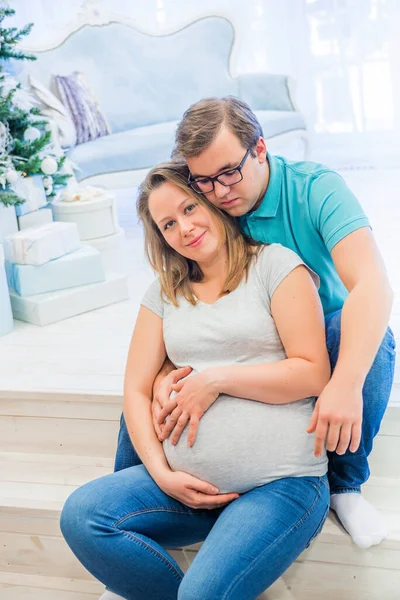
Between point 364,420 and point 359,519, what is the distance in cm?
21

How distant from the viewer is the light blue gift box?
2717 millimetres

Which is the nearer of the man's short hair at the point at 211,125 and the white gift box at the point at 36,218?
the man's short hair at the point at 211,125

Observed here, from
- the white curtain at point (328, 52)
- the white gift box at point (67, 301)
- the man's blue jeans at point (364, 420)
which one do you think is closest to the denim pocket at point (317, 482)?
the man's blue jeans at point (364, 420)

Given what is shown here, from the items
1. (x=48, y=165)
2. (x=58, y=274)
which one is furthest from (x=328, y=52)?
(x=58, y=274)

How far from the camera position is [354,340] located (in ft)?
4.45

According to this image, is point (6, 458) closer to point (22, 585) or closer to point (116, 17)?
point (22, 585)

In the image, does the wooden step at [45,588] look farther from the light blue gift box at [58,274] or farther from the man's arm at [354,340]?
the light blue gift box at [58,274]

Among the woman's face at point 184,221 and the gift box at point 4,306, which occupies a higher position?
the woman's face at point 184,221

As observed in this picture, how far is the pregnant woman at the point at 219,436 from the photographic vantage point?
4.41ft

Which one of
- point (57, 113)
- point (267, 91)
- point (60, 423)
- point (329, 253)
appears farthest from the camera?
point (267, 91)

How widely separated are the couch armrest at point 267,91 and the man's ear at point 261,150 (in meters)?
2.88

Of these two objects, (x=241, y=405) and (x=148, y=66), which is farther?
(x=148, y=66)

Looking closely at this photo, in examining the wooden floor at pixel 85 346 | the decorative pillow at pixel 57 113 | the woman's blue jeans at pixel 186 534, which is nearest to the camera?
the woman's blue jeans at pixel 186 534

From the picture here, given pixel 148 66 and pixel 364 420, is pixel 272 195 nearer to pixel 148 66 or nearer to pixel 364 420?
pixel 364 420
